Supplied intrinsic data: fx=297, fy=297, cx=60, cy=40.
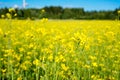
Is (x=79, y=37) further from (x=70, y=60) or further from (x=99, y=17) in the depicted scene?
(x=99, y=17)

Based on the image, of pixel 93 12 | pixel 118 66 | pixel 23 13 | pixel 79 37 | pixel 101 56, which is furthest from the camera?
pixel 93 12

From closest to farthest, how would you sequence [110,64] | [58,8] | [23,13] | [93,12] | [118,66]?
[118,66]
[110,64]
[23,13]
[93,12]
[58,8]

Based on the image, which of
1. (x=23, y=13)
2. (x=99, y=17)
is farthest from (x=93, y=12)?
(x=23, y=13)

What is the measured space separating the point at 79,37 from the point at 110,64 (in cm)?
148

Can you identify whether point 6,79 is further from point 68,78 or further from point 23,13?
point 23,13

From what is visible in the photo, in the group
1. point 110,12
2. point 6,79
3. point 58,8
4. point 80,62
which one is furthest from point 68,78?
point 58,8

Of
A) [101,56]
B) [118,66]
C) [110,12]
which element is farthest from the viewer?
[110,12]

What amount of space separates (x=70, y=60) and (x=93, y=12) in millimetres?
29706

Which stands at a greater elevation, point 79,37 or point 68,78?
point 79,37

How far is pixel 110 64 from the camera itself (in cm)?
449

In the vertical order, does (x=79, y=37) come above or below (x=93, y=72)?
above

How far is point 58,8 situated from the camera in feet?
119

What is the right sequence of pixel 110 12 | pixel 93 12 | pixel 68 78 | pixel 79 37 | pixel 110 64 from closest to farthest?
pixel 79 37, pixel 68 78, pixel 110 64, pixel 110 12, pixel 93 12

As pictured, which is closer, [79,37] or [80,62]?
[79,37]
